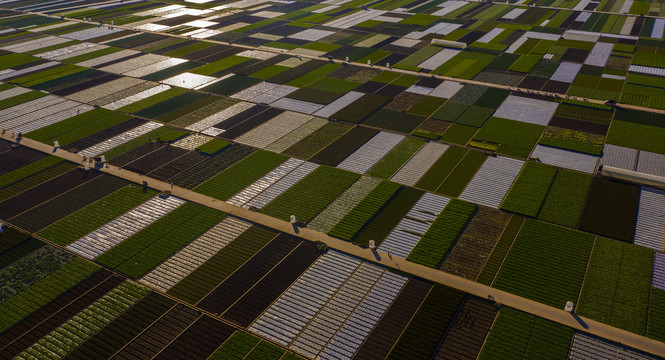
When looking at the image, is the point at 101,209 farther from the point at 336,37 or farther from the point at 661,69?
the point at 661,69

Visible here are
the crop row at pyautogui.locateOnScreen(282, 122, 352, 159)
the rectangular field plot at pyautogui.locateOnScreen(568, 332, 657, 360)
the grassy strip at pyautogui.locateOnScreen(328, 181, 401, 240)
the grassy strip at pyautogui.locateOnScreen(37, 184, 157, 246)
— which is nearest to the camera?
the rectangular field plot at pyautogui.locateOnScreen(568, 332, 657, 360)

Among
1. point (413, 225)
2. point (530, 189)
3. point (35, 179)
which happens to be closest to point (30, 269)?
point (35, 179)

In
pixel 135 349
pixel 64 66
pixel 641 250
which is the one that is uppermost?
pixel 64 66

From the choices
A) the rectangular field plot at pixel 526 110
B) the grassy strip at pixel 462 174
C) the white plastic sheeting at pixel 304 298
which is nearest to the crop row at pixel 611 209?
the grassy strip at pixel 462 174

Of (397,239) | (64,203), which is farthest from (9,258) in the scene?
(397,239)

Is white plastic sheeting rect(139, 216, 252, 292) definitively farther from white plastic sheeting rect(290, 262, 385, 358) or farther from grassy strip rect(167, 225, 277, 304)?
white plastic sheeting rect(290, 262, 385, 358)

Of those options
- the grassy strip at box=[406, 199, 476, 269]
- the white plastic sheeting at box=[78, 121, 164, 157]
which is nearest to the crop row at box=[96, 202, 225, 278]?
the white plastic sheeting at box=[78, 121, 164, 157]

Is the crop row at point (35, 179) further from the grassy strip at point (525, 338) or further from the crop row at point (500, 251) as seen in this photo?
the grassy strip at point (525, 338)
